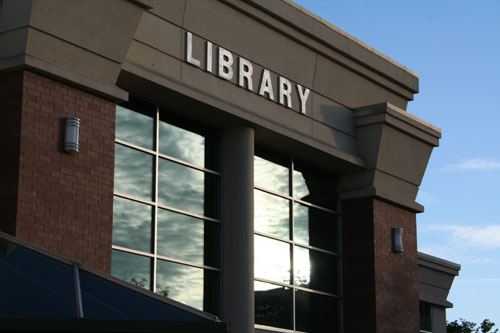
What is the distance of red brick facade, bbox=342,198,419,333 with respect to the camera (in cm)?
2122

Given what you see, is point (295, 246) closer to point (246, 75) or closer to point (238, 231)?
point (238, 231)

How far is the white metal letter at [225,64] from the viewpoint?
17.9m

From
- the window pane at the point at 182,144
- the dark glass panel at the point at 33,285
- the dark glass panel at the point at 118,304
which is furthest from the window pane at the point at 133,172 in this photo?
the dark glass panel at the point at 118,304

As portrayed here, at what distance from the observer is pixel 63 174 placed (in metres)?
13.9

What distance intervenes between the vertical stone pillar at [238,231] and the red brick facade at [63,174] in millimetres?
4039

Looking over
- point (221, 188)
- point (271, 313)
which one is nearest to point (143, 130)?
point (221, 188)

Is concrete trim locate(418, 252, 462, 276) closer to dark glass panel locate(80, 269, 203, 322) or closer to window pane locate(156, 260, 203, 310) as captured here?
window pane locate(156, 260, 203, 310)

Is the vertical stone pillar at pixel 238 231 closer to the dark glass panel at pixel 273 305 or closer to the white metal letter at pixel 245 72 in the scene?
the white metal letter at pixel 245 72

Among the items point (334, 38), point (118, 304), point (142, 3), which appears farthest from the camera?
point (334, 38)

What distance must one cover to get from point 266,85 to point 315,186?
3.51 m

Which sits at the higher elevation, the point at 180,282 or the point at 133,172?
the point at 133,172

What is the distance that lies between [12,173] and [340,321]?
34.6 feet

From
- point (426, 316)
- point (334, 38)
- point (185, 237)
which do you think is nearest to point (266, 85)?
point (334, 38)

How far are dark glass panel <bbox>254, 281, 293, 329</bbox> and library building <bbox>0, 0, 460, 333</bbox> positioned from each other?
4 centimetres
